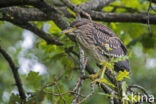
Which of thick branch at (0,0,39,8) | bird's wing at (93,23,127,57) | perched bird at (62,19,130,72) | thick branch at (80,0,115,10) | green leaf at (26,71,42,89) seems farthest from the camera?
thick branch at (80,0,115,10)

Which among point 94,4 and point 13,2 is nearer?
point 13,2

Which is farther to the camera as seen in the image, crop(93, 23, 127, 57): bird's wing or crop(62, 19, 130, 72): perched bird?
crop(93, 23, 127, 57): bird's wing

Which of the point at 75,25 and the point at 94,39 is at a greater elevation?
the point at 75,25

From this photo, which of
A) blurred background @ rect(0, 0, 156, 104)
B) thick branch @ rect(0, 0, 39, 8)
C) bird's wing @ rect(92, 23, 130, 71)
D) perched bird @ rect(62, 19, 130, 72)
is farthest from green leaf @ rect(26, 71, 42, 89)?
thick branch @ rect(0, 0, 39, 8)

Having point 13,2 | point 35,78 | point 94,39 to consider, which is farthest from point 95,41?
point 13,2

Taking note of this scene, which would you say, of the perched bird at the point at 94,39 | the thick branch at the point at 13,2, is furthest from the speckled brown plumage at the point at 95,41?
the thick branch at the point at 13,2

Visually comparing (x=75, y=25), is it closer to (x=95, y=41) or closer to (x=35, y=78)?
(x=95, y=41)

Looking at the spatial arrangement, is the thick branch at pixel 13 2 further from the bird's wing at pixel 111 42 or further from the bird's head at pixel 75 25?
the bird's wing at pixel 111 42

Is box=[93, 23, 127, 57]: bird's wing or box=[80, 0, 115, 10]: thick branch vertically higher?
box=[80, 0, 115, 10]: thick branch

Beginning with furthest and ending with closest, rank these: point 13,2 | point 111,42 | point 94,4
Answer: point 94,4 < point 111,42 < point 13,2

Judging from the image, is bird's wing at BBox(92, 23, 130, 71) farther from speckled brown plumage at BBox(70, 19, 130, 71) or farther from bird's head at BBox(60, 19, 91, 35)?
bird's head at BBox(60, 19, 91, 35)

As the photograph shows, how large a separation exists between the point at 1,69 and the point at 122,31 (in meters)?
3.95

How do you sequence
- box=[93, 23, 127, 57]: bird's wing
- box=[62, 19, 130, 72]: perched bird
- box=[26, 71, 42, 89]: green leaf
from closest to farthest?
box=[26, 71, 42, 89]: green leaf
box=[62, 19, 130, 72]: perched bird
box=[93, 23, 127, 57]: bird's wing

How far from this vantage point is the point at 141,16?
197 inches
